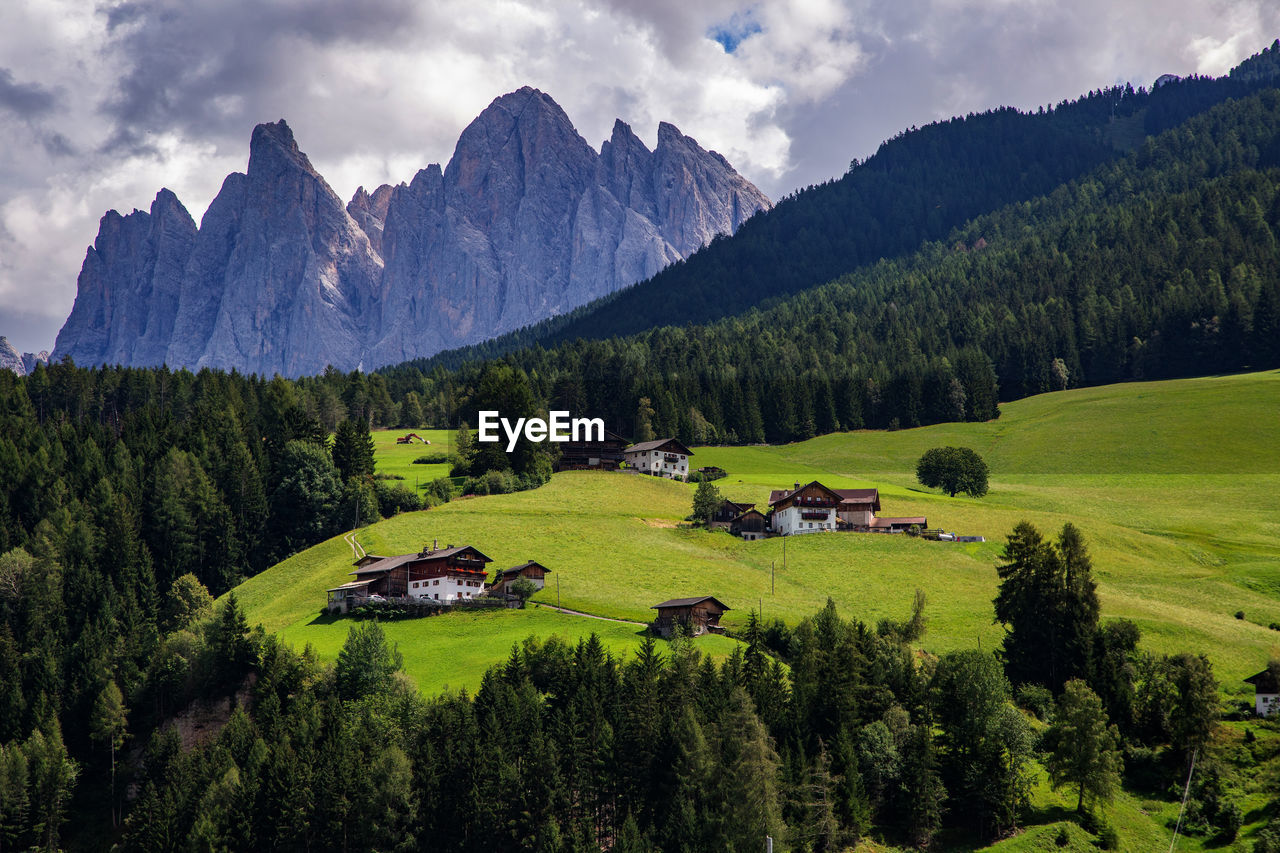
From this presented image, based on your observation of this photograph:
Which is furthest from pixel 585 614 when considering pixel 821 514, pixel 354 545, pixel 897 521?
pixel 897 521

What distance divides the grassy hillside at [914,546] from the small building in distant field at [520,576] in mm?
1317

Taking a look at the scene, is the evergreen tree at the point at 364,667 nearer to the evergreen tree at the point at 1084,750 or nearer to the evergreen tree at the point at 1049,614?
the evergreen tree at the point at 1084,750

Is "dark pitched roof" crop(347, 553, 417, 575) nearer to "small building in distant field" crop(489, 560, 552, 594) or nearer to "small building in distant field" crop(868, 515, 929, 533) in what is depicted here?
"small building in distant field" crop(489, 560, 552, 594)

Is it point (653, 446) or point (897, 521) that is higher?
point (653, 446)

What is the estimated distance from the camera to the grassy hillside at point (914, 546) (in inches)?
3322

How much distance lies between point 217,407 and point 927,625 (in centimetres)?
11077

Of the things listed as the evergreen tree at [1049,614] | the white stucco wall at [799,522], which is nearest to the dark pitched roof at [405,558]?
the white stucco wall at [799,522]

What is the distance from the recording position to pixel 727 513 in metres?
120

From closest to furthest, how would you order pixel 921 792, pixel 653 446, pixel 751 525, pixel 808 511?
pixel 921 792 < pixel 808 511 < pixel 751 525 < pixel 653 446

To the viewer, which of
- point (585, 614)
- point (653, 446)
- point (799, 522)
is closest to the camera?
point (585, 614)

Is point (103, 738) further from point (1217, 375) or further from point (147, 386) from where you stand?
point (1217, 375)

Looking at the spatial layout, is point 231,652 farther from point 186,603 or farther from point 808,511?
point 808,511

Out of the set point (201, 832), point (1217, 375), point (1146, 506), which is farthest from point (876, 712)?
point (1217, 375)

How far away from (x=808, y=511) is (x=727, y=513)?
945 cm
